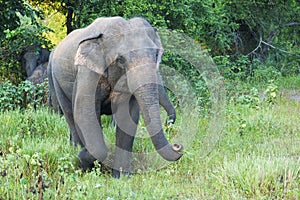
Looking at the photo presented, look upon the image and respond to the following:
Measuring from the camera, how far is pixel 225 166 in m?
5.34

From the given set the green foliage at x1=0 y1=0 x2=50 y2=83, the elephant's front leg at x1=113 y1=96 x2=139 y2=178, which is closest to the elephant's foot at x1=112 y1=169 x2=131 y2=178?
the elephant's front leg at x1=113 y1=96 x2=139 y2=178

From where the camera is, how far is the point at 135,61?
5.28 metres

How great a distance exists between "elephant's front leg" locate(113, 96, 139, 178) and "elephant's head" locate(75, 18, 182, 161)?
0.44 metres

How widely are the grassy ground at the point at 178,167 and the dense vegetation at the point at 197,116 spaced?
0.01 metres

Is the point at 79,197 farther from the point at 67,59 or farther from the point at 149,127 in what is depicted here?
the point at 67,59

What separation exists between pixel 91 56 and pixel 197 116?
2.98 m

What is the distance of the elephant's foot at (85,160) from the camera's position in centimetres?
586

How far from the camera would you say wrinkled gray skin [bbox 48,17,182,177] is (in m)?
5.21

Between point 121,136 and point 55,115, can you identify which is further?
point 55,115

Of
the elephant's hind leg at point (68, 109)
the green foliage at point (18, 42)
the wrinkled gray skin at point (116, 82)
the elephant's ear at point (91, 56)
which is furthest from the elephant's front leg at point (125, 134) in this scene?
the green foliage at point (18, 42)

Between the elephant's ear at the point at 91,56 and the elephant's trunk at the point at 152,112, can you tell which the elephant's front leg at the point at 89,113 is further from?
the elephant's trunk at the point at 152,112

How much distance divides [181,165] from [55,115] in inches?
108

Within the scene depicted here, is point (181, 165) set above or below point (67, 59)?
below

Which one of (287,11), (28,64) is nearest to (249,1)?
(287,11)
